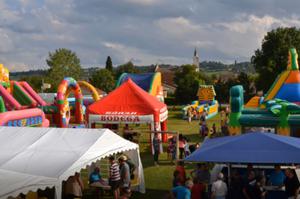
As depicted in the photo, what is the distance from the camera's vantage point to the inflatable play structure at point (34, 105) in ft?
56.6

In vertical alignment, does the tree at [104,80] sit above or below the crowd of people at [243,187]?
above

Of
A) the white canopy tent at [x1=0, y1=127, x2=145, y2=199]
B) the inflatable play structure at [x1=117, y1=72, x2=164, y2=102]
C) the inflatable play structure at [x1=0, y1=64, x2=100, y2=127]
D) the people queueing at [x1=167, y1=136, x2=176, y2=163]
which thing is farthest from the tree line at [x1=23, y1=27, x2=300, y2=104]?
the white canopy tent at [x1=0, y1=127, x2=145, y2=199]

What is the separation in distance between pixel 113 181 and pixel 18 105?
10.3 meters

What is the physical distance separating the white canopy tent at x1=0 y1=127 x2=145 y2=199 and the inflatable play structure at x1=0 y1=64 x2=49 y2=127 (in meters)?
5.01

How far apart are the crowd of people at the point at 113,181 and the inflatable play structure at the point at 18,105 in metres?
5.21

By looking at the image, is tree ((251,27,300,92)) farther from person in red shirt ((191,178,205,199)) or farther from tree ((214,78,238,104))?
person in red shirt ((191,178,205,199))

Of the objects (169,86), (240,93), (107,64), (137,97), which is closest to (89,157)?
(240,93)

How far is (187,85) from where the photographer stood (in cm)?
5928

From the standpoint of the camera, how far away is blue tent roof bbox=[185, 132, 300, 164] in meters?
8.68

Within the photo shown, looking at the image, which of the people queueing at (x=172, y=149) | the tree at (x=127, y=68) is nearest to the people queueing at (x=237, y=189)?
the people queueing at (x=172, y=149)

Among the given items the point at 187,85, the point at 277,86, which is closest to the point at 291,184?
the point at 277,86

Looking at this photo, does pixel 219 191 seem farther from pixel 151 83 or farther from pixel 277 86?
pixel 151 83

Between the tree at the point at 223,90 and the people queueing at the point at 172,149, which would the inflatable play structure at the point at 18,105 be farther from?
the tree at the point at 223,90

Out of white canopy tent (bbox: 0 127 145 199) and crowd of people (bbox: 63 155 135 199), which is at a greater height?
white canopy tent (bbox: 0 127 145 199)
